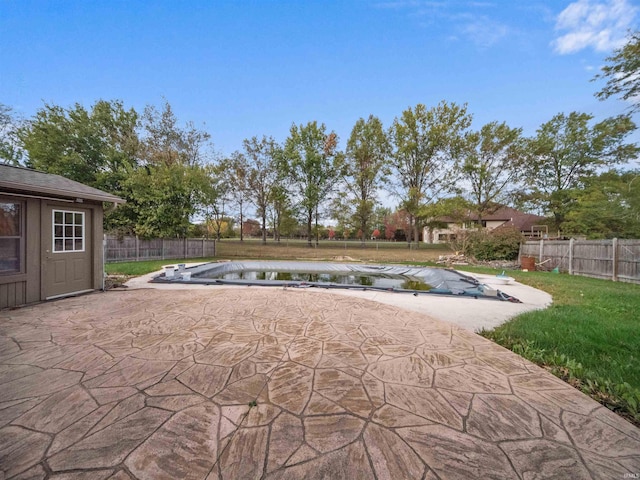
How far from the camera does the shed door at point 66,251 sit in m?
4.57

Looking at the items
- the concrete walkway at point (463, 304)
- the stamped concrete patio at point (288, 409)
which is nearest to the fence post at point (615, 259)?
the concrete walkway at point (463, 304)

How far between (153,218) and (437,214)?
20.0 m

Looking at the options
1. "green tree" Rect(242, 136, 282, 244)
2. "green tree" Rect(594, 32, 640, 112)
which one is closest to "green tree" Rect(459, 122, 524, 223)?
"green tree" Rect(242, 136, 282, 244)

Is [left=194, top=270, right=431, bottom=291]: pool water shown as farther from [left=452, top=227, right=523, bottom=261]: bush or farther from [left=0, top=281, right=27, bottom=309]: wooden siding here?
[left=452, top=227, right=523, bottom=261]: bush

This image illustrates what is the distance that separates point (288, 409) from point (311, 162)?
2292cm

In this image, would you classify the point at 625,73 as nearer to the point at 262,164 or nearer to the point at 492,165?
the point at 492,165

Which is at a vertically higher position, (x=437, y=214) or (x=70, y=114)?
(x=70, y=114)

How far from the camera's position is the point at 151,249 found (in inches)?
533

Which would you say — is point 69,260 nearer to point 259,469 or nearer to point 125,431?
point 125,431

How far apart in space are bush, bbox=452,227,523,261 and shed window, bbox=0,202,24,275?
→ 659 inches

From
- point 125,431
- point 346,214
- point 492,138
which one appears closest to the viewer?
point 125,431

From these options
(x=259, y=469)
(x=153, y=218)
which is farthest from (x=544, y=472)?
(x=153, y=218)

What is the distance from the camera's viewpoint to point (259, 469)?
127 cm

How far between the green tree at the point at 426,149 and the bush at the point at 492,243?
7.67m
